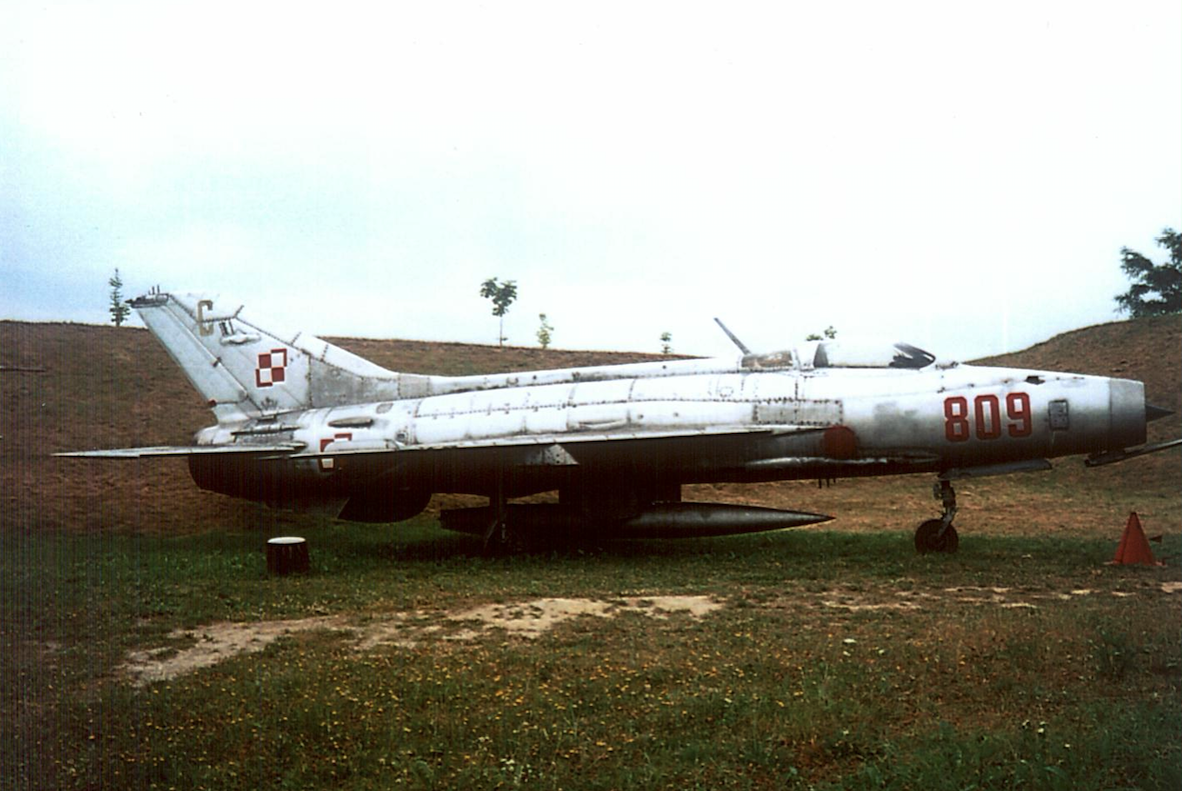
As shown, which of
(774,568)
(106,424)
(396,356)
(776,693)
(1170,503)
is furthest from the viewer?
(396,356)

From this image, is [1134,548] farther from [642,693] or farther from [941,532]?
[642,693]

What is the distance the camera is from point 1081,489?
2244cm

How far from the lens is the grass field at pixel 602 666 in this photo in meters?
5.46

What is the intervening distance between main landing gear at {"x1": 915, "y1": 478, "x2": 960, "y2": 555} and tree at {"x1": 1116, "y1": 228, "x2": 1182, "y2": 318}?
2910 cm

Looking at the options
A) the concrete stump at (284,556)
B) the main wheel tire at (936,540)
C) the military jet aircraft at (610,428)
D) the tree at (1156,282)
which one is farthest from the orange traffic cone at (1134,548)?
the tree at (1156,282)

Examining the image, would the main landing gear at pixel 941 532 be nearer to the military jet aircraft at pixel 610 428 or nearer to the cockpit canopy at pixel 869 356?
the military jet aircraft at pixel 610 428

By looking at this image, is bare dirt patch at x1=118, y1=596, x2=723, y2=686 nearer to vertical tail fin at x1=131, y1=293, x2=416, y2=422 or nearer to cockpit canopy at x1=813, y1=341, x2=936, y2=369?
cockpit canopy at x1=813, y1=341, x2=936, y2=369

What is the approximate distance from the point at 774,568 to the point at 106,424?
1686cm

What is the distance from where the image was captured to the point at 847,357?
14.1m

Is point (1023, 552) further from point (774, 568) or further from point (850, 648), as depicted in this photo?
point (850, 648)

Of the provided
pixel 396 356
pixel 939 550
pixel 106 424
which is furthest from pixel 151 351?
pixel 939 550

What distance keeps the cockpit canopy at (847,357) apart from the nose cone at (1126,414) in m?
2.43

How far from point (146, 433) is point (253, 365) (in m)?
6.71

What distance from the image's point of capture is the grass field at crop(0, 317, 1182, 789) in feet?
17.9
